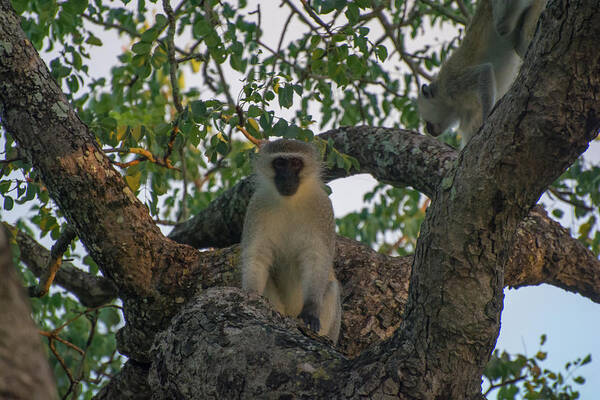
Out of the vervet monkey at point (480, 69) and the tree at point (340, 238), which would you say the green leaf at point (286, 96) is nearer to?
the tree at point (340, 238)

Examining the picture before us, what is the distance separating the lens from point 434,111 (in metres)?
7.21

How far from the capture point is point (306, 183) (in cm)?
503

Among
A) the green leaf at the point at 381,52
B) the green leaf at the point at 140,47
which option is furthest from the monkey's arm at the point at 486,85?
the green leaf at the point at 140,47

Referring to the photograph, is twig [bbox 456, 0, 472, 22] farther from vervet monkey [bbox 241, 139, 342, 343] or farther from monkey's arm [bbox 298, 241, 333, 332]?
monkey's arm [bbox 298, 241, 333, 332]

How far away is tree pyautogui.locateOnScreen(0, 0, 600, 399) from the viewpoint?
7.53 feet

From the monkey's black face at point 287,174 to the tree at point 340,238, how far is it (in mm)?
354

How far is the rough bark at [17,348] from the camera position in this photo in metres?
0.94

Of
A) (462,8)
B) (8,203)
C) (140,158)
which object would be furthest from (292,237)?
(462,8)

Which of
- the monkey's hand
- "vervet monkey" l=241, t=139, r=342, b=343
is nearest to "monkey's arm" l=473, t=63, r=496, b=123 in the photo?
"vervet monkey" l=241, t=139, r=342, b=343

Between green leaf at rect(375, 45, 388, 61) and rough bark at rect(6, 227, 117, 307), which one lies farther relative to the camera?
rough bark at rect(6, 227, 117, 307)

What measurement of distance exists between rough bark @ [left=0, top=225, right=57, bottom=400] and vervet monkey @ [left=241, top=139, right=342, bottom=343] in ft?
11.1

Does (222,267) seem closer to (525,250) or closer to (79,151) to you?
(79,151)

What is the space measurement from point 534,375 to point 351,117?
323 centimetres

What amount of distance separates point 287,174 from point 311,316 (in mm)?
1101
